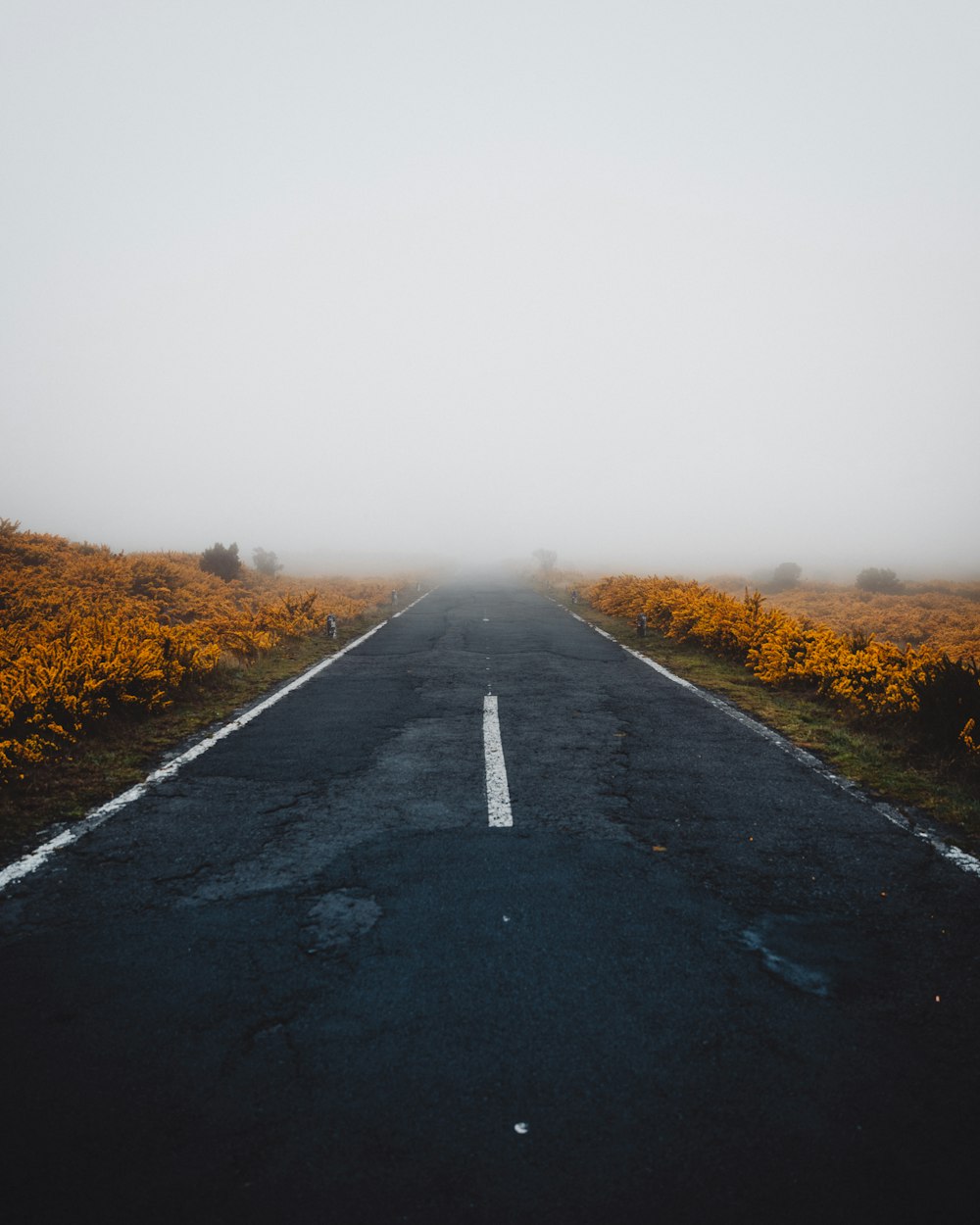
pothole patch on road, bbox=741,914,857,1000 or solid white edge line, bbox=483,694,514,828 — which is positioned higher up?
solid white edge line, bbox=483,694,514,828

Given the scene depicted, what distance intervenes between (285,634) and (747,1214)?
12204mm

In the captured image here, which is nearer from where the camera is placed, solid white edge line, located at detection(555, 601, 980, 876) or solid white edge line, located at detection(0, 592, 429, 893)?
solid white edge line, located at detection(0, 592, 429, 893)

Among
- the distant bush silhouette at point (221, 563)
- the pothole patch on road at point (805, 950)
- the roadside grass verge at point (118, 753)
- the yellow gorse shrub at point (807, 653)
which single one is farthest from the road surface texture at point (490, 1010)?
the distant bush silhouette at point (221, 563)

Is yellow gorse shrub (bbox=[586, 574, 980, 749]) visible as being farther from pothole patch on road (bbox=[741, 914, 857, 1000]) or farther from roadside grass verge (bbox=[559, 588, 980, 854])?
pothole patch on road (bbox=[741, 914, 857, 1000])

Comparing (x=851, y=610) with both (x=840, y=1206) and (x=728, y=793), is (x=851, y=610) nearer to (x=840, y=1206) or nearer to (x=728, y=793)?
(x=728, y=793)

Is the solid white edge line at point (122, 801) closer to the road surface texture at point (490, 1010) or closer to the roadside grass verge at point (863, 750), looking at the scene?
the road surface texture at point (490, 1010)

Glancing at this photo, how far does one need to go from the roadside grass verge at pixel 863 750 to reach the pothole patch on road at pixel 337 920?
3.78 meters

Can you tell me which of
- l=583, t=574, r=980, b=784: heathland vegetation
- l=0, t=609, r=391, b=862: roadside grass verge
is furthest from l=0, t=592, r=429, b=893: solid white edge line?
l=583, t=574, r=980, b=784: heathland vegetation

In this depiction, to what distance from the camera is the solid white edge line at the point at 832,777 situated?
12.6 ft

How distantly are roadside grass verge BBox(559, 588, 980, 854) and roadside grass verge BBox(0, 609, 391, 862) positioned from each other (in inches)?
240

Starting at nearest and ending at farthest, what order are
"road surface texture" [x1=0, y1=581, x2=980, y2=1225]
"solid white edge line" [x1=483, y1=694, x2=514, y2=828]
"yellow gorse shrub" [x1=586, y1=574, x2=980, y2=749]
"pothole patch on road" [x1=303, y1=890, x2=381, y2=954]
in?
"road surface texture" [x1=0, y1=581, x2=980, y2=1225]
"pothole patch on road" [x1=303, y1=890, x2=381, y2=954]
"solid white edge line" [x1=483, y1=694, x2=514, y2=828]
"yellow gorse shrub" [x1=586, y1=574, x2=980, y2=749]

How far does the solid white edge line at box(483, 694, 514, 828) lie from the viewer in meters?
4.32

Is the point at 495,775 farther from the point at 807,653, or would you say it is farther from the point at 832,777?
the point at 807,653

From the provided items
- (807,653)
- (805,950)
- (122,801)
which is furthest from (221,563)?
(805,950)
